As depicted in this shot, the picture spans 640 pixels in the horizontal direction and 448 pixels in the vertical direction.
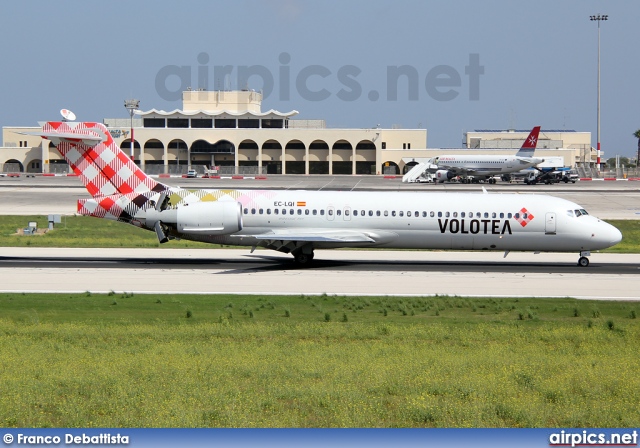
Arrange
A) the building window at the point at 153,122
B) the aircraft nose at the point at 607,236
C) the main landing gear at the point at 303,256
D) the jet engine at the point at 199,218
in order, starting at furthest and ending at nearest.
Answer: the building window at the point at 153,122 < the main landing gear at the point at 303,256 < the aircraft nose at the point at 607,236 < the jet engine at the point at 199,218

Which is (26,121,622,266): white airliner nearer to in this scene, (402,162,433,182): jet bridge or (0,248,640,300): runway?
(0,248,640,300): runway

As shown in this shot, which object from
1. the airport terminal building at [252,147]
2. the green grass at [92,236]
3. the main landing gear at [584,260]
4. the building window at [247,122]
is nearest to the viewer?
the main landing gear at [584,260]

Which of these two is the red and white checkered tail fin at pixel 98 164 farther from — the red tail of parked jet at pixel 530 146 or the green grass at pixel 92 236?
the red tail of parked jet at pixel 530 146

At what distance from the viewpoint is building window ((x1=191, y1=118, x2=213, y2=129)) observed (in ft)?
487

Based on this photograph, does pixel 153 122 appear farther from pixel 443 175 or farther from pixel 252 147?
pixel 443 175

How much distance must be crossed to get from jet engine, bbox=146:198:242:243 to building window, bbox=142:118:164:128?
379 feet

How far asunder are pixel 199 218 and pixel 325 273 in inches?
226

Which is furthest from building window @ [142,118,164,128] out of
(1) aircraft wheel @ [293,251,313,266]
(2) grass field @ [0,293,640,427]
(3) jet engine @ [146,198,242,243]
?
(2) grass field @ [0,293,640,427]

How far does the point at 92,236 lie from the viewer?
47.6 meters

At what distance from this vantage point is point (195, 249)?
42812 millimetres

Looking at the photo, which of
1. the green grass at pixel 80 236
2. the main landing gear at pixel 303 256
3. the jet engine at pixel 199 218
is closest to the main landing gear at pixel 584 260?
the main landing gear at pixel 303 256

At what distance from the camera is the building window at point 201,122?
148312 millimetres

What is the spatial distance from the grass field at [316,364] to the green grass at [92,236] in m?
19.0

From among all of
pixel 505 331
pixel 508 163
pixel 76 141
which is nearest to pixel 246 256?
pixel 76 141
